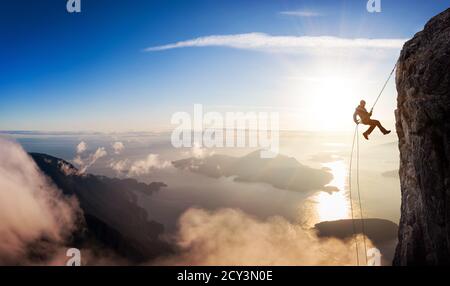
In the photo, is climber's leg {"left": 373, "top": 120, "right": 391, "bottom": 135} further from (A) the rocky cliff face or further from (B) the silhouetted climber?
(A) the rocky cliff face

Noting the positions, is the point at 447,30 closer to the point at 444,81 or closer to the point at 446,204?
the point at 444,81

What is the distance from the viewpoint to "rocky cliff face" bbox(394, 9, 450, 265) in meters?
13.2

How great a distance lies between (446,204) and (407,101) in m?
6.41

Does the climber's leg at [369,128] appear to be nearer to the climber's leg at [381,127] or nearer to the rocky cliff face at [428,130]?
the climber's leg at [381,127]

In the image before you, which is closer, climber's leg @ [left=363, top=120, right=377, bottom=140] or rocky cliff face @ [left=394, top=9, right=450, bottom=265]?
rocky cliff face @ [left=394, top=9, right=450, bottom=265]

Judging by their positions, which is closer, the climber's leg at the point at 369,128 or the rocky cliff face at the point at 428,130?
the rocky cliff face at the point at 428,130

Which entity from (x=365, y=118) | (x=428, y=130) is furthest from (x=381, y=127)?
(x=428, y=130)

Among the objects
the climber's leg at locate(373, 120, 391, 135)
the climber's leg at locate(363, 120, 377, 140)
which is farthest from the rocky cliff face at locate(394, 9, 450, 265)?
the climber's leg at locate(363, 120, 377, 140)

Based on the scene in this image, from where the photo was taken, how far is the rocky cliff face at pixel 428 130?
13.2 m

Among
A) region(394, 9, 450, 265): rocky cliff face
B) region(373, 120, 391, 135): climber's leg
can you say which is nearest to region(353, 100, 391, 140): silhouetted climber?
region(373, 120, 391, 135): climber's leg

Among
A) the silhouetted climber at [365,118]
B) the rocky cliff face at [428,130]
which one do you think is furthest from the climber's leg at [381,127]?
the rocky cliff face at [428,130]
